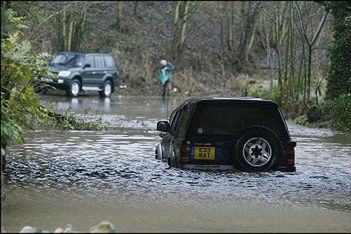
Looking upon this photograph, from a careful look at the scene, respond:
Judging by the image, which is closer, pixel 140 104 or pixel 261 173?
pixel 261 173

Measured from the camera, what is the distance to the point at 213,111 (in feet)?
47.7

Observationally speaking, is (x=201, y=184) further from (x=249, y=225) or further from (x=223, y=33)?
(x=223, y=33)

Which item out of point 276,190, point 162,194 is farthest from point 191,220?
point 276,190

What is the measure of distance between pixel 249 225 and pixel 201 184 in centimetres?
352

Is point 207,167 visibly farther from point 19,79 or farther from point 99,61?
point 99,61

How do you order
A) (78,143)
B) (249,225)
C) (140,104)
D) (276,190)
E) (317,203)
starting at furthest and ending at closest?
(140,104)
(78,143)
(276,190)
(317,203)
(249,225)

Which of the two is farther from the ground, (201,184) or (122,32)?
(122,32)

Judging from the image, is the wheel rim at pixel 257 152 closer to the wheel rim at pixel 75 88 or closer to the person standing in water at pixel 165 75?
the wheel rim at pixel 75 88

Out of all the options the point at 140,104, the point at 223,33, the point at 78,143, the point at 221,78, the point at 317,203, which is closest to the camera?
the point at 317,203

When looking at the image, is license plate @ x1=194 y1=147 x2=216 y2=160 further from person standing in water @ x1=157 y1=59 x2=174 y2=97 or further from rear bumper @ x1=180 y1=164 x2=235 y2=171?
person standing in water @ x1=157 y1=59 x2=174 y2=97

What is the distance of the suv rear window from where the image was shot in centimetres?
1445

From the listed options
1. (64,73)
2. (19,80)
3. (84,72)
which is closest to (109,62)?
(84,72)

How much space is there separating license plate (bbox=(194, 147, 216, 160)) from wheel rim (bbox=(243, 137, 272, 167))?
0.54 metres

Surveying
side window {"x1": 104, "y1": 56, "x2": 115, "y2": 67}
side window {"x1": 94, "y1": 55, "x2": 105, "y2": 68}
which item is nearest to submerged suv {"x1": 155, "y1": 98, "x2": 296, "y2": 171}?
side window {"x1": 94, "y1": 55, "x2": 105, "y2": 68}
